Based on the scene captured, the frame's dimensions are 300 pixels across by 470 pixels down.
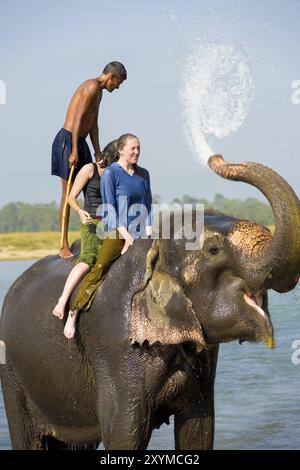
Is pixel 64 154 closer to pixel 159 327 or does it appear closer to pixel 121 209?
pixel 121 209

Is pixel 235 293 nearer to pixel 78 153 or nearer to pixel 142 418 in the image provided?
pixel 142 418

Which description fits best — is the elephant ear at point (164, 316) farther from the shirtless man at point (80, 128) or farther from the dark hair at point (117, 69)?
the dark hair at point (117, 69)

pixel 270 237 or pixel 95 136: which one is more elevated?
pixel 95 136

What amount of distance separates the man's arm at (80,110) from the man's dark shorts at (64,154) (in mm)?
69

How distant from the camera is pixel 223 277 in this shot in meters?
8.55

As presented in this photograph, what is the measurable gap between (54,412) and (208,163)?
2.09 meters


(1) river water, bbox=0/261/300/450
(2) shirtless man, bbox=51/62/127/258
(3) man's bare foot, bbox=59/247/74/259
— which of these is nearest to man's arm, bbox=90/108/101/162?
(2) shirtless man, bbox=51/62/127/258

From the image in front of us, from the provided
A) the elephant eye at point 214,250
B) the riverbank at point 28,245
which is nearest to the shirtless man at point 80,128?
the elephant eye at point 214,250

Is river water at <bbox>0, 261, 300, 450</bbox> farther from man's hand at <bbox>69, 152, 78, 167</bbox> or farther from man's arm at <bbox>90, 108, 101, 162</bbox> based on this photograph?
man's hand at <bbox>69, 152, 78, 167</bbox>

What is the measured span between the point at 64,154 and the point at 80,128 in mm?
191

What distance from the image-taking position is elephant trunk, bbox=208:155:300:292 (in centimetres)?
809

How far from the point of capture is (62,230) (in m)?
9.66

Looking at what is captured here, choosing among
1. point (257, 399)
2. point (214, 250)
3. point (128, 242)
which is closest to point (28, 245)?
point (257, 399)
